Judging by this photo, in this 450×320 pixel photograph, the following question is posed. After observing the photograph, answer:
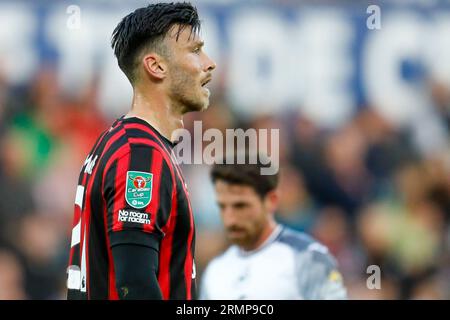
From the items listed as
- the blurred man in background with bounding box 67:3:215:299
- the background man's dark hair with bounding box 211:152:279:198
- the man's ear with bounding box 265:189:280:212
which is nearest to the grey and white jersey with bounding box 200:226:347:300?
the man's ear with bounding box 265:189:280:212

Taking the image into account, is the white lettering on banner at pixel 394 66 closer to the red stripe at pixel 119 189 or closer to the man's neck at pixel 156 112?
the man's neck at pixel 156 112

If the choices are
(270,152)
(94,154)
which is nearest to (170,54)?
(94,154)

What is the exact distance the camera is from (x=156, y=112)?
3006 millimetres

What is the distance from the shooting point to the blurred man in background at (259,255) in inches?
205

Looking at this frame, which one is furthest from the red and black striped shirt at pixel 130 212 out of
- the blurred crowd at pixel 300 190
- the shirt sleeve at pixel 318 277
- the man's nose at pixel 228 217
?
the blurred crowd at pixel 300 190

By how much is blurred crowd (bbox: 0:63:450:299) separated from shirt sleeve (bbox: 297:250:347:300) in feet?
6.96

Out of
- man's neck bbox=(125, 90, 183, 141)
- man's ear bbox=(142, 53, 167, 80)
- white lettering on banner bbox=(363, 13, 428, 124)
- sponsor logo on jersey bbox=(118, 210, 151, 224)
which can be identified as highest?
white lettering on banner bbox=(363, 13, 428, 124)

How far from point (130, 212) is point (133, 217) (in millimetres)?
21

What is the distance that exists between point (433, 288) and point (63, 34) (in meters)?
4.32

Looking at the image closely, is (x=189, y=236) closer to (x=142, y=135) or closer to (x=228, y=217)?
(x=142, y=135)

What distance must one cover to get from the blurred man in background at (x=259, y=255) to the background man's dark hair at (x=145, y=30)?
101 inches

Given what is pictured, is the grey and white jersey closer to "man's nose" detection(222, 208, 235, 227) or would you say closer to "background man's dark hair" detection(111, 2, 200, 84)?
"man's nose" detection(222, 208, 235, 227)

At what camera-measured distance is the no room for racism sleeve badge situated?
262cm

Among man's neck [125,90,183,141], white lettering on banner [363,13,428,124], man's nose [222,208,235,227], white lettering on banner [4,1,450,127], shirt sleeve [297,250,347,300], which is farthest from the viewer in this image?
white lettering on banner [363,13,428,124]
